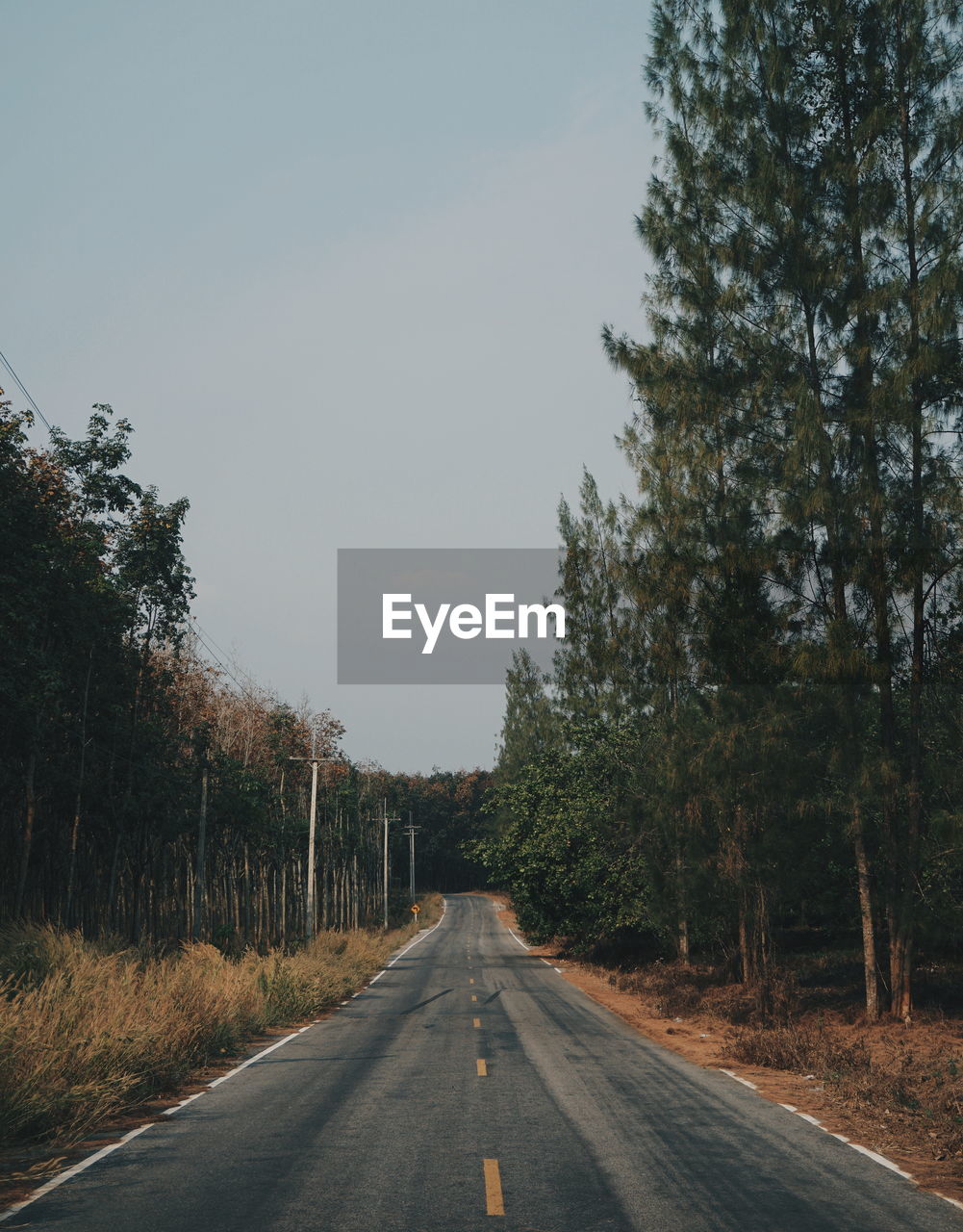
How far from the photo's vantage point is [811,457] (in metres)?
19.7

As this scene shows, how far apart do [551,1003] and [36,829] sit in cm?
1806

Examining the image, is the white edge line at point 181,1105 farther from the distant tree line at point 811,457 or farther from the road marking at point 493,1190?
the distant tree line at point 811,457

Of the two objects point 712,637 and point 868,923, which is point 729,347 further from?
point 868,923

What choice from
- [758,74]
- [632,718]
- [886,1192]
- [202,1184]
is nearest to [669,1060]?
[886,1192]

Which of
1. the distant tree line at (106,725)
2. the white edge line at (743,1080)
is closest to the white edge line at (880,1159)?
the white edge line at (743,1080)

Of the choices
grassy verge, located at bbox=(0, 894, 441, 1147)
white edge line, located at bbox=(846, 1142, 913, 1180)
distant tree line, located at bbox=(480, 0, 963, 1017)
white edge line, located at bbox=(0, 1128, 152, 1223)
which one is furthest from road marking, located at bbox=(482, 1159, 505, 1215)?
distant tree line, located at bbox=(480, 0, 963, 1017)

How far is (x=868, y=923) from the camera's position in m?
20.4

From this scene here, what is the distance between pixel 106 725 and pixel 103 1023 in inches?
863

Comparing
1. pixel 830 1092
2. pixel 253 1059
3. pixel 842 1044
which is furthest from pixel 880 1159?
pixel 253 1059

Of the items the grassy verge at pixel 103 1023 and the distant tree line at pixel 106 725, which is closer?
the grassy verge at pixel 103 1023

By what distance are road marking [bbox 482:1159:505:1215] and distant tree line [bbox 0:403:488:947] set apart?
1572cm

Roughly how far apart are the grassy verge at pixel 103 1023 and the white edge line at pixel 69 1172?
1.68ft

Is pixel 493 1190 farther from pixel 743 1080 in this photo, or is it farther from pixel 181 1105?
pixel 743 1080

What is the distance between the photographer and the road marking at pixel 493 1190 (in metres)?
8.26
